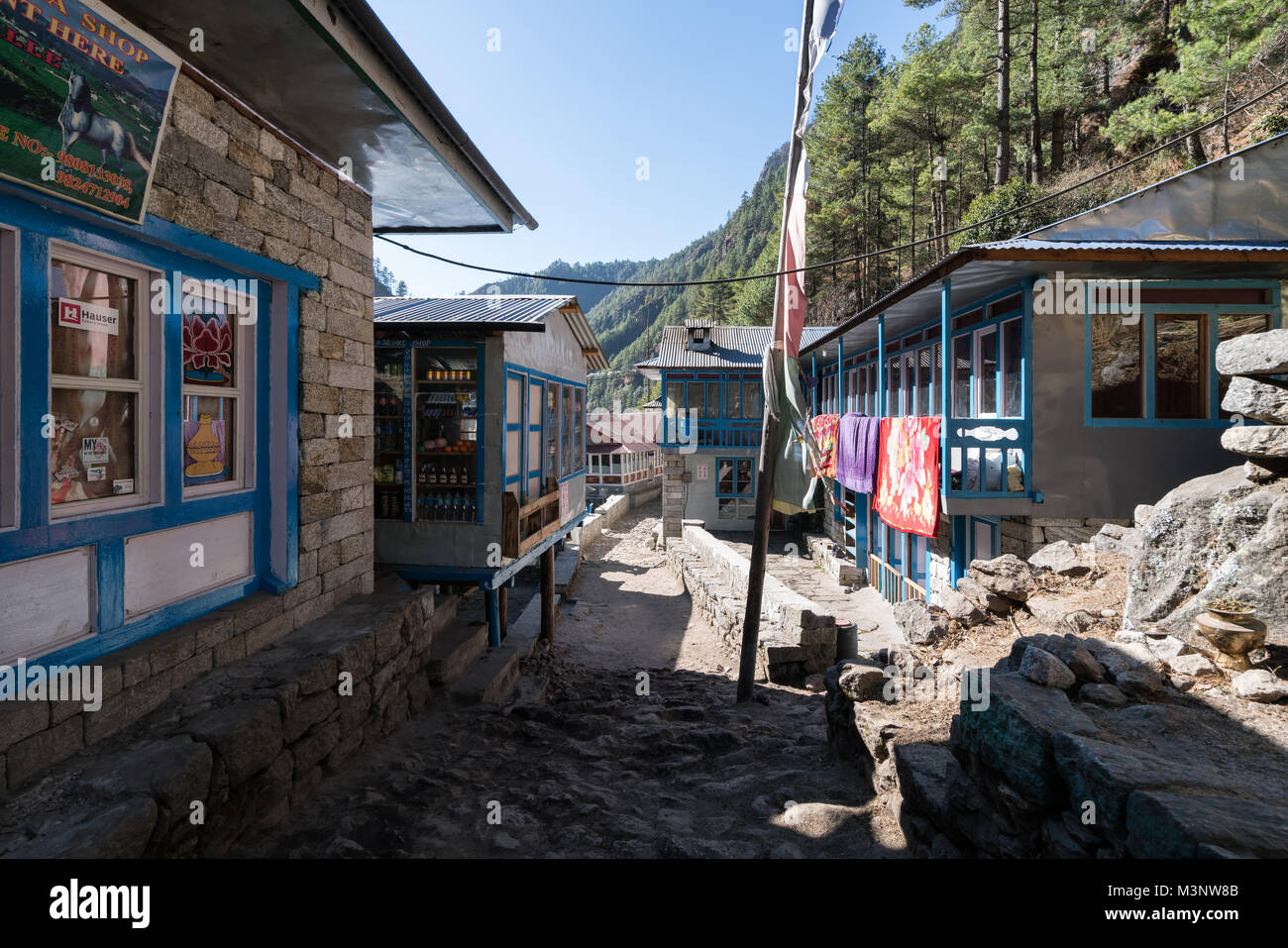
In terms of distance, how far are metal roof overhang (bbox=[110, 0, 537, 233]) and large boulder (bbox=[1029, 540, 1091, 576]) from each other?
7116 millimetres

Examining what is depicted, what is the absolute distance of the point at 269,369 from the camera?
4809 millimetres

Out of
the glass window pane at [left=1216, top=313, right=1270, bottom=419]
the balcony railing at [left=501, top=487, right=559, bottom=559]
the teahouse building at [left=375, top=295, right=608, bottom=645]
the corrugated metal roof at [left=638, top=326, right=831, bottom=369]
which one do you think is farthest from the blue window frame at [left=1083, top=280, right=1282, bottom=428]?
the corrugated metal roof at [left=638, top=326, right=831, bottom=369]

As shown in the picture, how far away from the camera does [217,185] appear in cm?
407

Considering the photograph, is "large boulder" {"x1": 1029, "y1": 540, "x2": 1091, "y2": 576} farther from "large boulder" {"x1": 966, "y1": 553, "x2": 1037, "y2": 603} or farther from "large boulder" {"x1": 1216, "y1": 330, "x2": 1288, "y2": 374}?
"large boulder" {"x1": 1216, "y1": 330, "x2": 1288, "y2": 374}

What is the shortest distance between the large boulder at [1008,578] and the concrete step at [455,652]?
5.72 meters

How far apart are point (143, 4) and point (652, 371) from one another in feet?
71.2

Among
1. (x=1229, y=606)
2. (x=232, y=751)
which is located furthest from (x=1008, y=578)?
(x=232, y=751)

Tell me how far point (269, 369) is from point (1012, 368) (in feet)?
29.6

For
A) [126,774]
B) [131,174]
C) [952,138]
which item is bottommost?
[126,774]

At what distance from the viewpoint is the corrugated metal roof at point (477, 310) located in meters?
7.96

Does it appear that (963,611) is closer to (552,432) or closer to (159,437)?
(552,432)

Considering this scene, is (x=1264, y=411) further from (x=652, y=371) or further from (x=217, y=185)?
(x=652, y=371)
